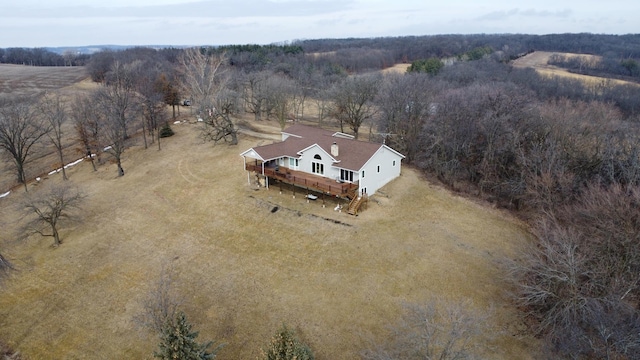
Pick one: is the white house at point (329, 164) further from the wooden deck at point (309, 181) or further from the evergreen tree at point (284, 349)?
the evergreen tree at point (284, 349)

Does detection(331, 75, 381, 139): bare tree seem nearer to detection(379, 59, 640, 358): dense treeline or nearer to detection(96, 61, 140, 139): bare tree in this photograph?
detection(379, 59, 640, 358): dense treeline

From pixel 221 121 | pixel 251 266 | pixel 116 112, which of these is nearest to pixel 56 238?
pixel 251 266

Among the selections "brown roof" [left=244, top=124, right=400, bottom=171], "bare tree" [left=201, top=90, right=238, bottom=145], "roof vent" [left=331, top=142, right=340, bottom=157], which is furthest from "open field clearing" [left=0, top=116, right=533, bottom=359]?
"bare tree" [left=201, top=90, right=238, bottom=145]

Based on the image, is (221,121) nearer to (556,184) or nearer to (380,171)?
(380,171)

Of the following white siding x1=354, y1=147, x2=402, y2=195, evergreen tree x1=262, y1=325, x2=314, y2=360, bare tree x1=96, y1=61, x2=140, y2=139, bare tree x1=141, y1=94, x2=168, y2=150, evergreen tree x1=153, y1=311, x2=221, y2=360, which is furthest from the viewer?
bare tree x1=141, y1=94, x2=168, y2=150

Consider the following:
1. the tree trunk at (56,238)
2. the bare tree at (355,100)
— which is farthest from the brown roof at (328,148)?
the tree trunk at (56,238)
